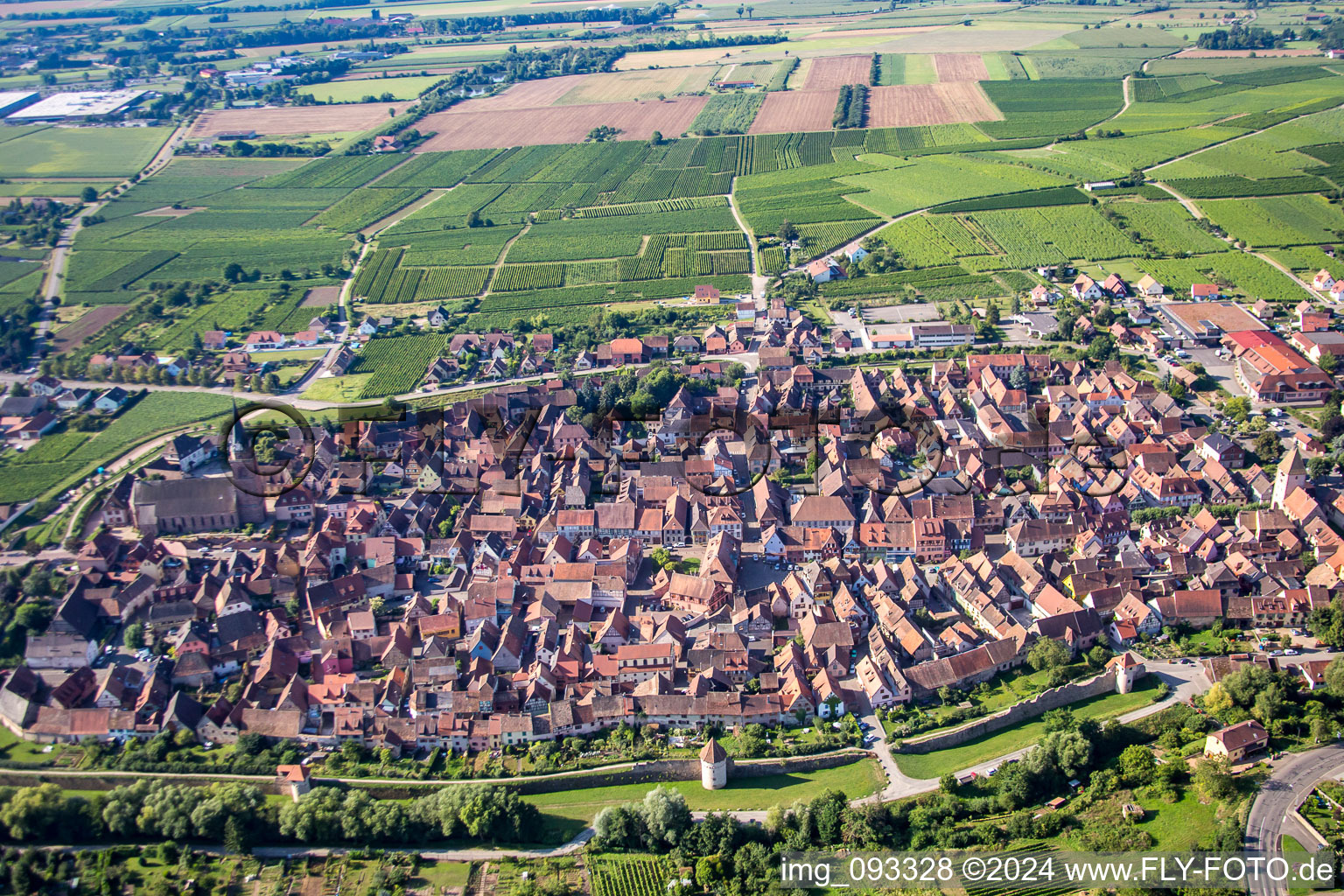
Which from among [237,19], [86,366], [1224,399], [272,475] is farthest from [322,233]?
[237,19]

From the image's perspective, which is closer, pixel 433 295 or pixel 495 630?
pixel 495 630

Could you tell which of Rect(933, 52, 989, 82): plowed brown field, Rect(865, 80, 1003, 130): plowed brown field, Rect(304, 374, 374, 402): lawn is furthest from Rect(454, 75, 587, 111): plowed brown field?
Rect(304, 374, 374, 402): lawn

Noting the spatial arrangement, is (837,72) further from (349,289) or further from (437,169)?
(349,289)

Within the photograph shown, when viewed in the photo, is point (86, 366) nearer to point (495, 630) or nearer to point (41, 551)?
point (41, 551)

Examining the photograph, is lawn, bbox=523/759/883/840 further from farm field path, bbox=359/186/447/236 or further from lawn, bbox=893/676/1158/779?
farm field path, bbox=359/186/447/236

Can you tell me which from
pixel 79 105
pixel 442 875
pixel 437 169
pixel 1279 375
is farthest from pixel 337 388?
pixel 79 105
